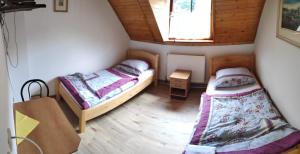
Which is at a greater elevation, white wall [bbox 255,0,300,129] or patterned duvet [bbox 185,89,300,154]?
white wall [bbox 255,0,300,129]

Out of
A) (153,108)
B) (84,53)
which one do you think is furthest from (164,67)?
(84,53)

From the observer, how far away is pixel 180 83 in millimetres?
4070

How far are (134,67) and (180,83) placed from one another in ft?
2.87

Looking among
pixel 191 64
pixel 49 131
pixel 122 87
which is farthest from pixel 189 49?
pixel 49 131

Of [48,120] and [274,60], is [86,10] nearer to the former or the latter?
[48,120]

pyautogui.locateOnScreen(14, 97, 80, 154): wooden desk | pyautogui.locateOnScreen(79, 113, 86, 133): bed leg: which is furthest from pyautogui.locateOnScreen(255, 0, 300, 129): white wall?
pyautogui.locateOnScreen(79, 113, 86, 133): bed leg

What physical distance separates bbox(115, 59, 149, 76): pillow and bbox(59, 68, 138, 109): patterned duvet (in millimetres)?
170

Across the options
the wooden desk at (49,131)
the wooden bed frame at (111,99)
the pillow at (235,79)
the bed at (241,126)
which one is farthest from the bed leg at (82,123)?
the pillow at (235,79)

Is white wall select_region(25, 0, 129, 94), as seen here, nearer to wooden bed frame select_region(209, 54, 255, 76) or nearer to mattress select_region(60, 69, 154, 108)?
mattress select_region(60, 69, 154, 108)

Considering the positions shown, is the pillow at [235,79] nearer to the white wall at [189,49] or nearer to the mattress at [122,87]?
the white wall at [189,49]

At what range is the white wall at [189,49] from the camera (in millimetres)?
4148

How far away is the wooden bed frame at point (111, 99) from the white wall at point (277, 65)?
1.84m

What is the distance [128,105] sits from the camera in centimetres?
388

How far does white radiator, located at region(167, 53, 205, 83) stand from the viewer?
4344 millimetres
